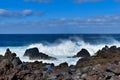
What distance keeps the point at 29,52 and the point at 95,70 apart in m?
23.1

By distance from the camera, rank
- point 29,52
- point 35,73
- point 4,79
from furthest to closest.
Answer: point 29,52
point 35,73
point 4,79

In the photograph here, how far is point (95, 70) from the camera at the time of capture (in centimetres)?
2078

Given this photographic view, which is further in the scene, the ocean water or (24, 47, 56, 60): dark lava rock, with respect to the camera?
the ocean water

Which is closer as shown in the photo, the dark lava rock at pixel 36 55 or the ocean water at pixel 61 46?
the dark lava rock at pixel 36 55

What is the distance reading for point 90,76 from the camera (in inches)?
792

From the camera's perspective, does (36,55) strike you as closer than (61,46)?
Yes

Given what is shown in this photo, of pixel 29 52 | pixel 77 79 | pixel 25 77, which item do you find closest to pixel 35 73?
pixel 25 77

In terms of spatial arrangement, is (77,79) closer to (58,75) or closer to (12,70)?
(58,75)

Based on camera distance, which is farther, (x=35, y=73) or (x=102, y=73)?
(x=35, y=73)

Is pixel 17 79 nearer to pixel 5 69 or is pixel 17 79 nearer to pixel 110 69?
pixel 5 69

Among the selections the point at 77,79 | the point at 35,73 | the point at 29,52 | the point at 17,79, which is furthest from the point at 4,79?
the point at 29,52

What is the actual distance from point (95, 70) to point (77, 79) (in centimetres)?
120

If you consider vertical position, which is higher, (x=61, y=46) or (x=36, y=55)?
(x=61, y=46)

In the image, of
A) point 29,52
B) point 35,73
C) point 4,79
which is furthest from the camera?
point 29,52
